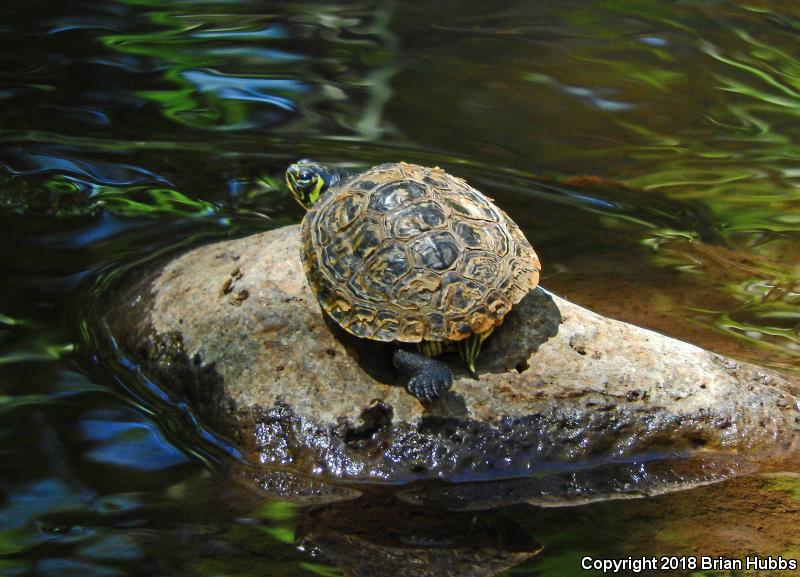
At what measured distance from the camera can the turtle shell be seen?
3.28 metres

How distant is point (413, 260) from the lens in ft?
10.9

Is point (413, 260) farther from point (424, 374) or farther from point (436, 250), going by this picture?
point (424, 374)

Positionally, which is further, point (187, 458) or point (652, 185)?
point (652, 185)

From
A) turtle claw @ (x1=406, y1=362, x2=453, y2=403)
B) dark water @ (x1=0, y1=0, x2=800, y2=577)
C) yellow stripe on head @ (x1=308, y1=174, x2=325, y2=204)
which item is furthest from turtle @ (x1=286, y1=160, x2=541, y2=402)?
dark water @ (x1=0, y1=0, x2=800, y2=577)

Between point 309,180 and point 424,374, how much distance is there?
122cm

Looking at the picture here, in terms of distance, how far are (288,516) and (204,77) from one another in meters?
4.11

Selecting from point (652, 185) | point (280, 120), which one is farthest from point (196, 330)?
point (652, 185)

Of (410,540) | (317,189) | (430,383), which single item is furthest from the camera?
(317,189)

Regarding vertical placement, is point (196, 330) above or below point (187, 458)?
above

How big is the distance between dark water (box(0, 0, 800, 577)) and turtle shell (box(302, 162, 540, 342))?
2.15 feet

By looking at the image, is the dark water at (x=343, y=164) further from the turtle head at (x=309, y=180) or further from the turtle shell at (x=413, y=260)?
the turtle head at (x=309, y=180)

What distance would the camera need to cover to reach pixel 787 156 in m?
5.85

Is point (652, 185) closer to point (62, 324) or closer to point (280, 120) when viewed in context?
point (280, 120)

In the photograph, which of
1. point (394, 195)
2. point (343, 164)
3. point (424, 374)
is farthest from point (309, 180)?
point (343, 164)
